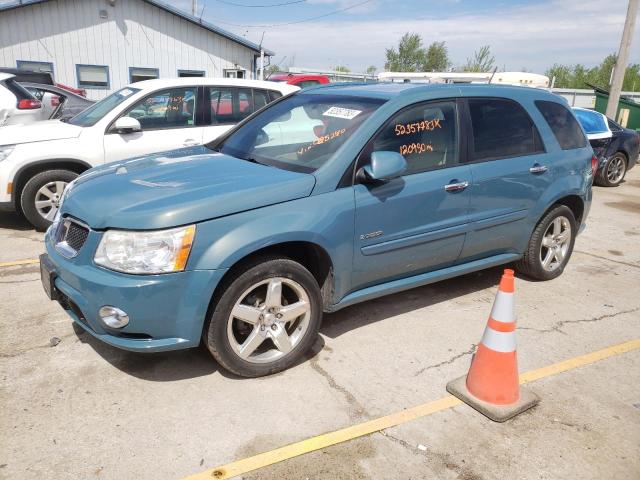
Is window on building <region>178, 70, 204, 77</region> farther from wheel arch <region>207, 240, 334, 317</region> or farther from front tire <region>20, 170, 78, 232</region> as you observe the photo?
wheel arch <region>207, 240, 334, 317</region>

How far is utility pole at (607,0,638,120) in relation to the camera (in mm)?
13305

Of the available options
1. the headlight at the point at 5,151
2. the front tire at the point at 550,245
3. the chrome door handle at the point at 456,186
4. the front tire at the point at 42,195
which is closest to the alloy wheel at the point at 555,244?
the front tire at the point at 550,245

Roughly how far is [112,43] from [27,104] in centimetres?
1233

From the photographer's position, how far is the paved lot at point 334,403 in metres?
2.57

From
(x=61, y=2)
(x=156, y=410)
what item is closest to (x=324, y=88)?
(x=156, y=410)

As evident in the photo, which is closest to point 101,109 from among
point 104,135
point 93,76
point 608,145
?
point 104,135

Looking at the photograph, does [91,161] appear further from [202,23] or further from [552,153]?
[202,23]

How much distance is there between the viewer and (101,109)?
20.9 ft

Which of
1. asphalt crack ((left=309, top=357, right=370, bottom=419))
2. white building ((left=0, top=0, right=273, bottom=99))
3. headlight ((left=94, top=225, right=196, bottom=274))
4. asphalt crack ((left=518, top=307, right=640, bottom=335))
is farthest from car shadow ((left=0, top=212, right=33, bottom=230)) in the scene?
white building ((left=0, top=0, right=273, bottom=99))

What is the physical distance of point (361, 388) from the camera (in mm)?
3203

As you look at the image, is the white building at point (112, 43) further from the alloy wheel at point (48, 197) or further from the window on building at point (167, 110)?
the alloy wheel at point (48, 197)

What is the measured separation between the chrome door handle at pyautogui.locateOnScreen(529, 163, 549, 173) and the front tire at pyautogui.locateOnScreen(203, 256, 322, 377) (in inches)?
88.2

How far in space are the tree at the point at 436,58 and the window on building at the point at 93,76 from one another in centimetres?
3786

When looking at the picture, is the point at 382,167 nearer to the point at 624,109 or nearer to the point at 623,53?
the point at 623,53
